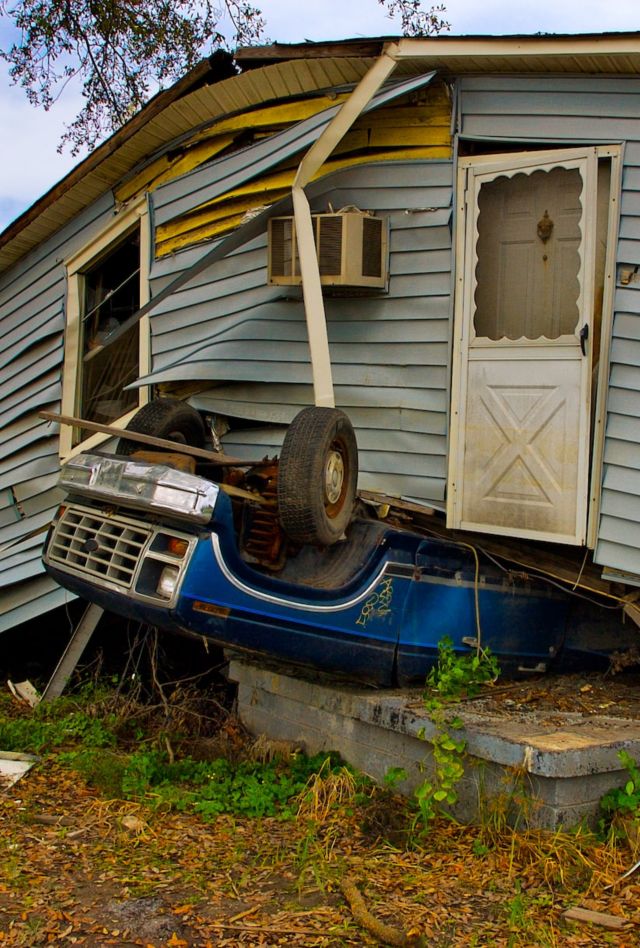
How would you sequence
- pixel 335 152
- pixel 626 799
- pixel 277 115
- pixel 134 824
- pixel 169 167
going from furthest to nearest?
pixel 169 167 < pixel 277 115 < pixel 335 152 < pixel 134 824 < pixel 626 799

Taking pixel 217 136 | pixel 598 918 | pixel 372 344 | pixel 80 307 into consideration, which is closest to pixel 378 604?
pixel 372 344

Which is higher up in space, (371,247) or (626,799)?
(371,247)

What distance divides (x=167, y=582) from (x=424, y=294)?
2.27 meters

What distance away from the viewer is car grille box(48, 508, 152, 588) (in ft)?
16.8

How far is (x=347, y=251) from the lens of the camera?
5965 millimetres

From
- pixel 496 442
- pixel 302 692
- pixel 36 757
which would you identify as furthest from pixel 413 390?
pixel 36 757

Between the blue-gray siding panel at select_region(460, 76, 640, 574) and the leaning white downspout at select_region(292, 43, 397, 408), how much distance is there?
0.78 meters

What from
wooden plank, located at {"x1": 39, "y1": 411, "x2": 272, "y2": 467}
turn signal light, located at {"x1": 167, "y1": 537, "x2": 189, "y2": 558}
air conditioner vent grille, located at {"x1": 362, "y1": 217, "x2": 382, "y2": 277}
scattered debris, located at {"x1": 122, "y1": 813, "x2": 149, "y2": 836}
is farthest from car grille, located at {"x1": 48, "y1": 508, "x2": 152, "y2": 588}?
air conditioner vent grille, located at {"x1": 362, "y1": 217, "x2": 382, "y2": 277}

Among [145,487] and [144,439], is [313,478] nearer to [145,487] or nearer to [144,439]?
[145,487]

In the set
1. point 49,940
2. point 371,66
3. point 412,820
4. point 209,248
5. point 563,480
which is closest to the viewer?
point 49,940

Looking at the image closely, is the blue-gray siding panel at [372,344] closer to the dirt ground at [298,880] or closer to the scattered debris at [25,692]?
the dirt ground at [298,880]

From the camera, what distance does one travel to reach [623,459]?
17.6 feet

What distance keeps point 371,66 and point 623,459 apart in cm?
258

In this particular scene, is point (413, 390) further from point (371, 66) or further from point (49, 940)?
point (49, 940)
